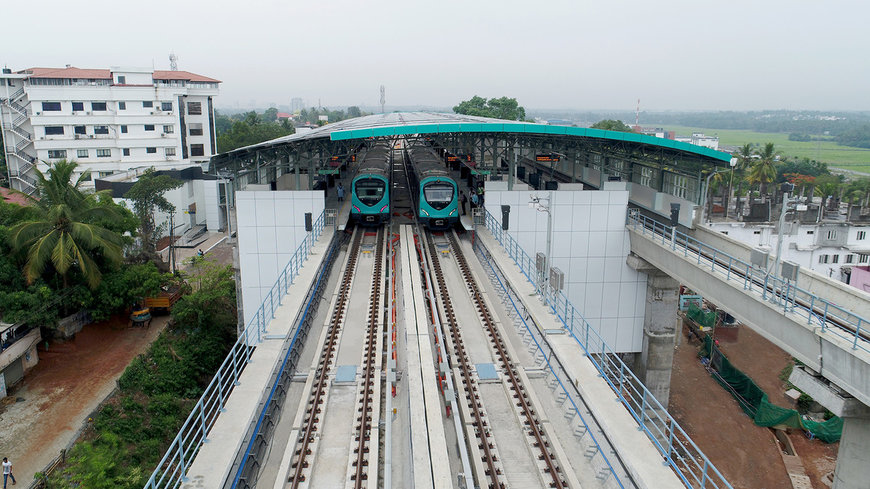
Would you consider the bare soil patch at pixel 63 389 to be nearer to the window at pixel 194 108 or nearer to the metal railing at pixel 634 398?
the metal railing at pixel 634 398

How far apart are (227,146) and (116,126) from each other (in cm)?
1664

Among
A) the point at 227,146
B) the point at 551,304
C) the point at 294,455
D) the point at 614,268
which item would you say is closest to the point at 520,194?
the point at 614,268

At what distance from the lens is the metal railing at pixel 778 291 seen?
9742 millimetres

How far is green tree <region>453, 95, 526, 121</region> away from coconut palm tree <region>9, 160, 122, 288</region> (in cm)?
6223

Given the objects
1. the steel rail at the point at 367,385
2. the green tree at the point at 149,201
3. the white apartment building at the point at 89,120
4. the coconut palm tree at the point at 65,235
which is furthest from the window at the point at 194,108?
the steel rail at the point at 367,385

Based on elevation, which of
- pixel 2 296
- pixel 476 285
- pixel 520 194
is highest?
pixel 520 194

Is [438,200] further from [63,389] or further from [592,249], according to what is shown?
[63,389]

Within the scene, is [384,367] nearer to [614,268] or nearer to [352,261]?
[352,261]

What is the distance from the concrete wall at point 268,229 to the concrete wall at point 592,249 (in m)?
6.10

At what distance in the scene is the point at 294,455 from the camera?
7.47 m

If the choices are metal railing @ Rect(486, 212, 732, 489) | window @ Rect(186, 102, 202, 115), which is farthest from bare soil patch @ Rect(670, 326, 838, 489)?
window @ Rect(186, 102, 202, 115)

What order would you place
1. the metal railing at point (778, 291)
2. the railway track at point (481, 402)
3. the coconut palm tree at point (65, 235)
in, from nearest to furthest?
the railway track at point (481, 402) < the metal railing at point (778, 291) < the coconut palm tree at point (65, 235)

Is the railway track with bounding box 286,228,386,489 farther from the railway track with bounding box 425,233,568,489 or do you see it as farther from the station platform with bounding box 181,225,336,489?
the railway track with bounding box 425,233,568,489

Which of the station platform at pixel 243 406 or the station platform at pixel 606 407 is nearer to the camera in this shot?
the station platform at pixel 243 406
